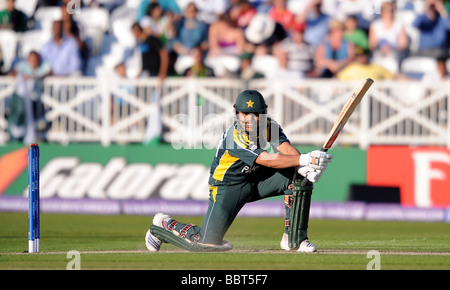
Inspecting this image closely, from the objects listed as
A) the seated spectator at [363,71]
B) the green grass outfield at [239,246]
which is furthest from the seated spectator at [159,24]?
the green grass outfield at [239,246]

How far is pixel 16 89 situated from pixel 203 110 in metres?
3.54

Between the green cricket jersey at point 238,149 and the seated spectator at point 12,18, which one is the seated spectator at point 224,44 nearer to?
the seated spectator at point 12,18

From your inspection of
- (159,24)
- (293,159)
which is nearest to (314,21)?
(159,24)

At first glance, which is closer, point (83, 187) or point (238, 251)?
point (238, 251)

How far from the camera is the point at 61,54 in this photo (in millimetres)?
18750

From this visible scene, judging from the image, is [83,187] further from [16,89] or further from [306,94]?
[306,94]

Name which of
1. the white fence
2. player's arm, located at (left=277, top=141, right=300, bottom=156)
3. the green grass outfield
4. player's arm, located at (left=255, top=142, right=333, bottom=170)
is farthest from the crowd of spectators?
player's arm, located at (left=255, top=142, right=333, bottom=170)

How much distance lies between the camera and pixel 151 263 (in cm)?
893

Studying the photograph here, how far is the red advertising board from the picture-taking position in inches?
633

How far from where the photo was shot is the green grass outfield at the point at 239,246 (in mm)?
8844

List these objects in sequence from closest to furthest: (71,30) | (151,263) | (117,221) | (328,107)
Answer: (151,263), (117,221), (328,107), (71,30)

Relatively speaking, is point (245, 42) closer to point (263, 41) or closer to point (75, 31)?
point (263, 41)

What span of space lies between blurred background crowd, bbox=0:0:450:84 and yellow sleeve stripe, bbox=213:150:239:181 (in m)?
7.61
